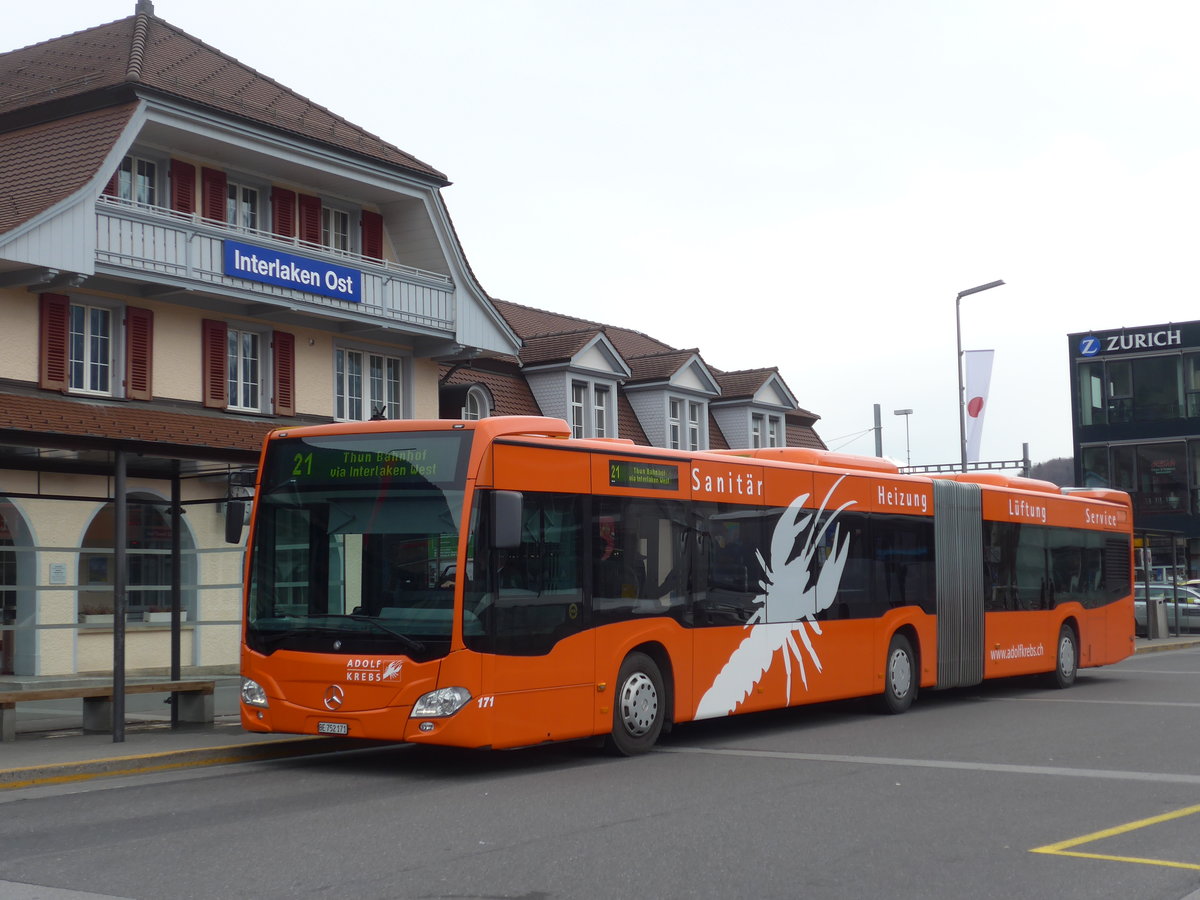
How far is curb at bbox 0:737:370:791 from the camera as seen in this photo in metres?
11.6

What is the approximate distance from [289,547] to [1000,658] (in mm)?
11289

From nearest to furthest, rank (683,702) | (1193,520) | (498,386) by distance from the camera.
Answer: (683,702) → (498,386) → (1193,520)

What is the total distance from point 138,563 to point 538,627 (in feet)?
47.9

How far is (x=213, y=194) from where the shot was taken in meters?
25.3

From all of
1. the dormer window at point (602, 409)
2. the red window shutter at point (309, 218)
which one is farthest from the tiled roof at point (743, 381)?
the red window shutter at point (309, 218)

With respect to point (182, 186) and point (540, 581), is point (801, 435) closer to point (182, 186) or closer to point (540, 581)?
point (182, 186)

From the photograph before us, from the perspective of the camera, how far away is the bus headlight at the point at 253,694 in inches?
483

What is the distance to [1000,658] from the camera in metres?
20.0

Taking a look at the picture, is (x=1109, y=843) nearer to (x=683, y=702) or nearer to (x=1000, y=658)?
(x=683, y=702)

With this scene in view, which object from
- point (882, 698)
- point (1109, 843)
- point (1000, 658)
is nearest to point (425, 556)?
point (1109, 843)

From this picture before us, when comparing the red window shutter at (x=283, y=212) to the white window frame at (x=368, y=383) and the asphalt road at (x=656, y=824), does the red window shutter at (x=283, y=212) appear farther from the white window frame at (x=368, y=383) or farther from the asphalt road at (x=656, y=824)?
the asphalt road at (x=656, y=824)

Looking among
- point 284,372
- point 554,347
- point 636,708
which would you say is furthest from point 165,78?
point 636,708

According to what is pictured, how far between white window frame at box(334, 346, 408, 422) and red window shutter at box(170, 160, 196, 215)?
4347 millimetres

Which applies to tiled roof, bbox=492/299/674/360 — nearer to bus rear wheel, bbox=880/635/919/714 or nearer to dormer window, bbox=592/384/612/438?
dormer window, bbox=592/384/612/438
